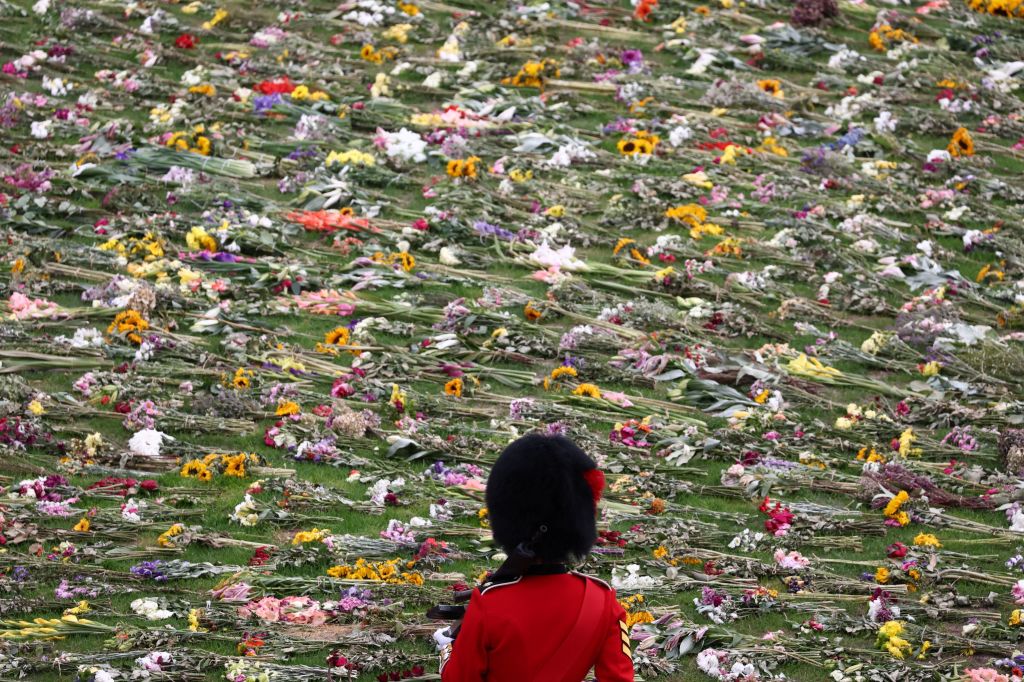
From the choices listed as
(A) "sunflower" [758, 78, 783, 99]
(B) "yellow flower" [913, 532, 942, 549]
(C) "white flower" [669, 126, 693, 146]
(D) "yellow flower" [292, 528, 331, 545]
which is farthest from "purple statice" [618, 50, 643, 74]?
(D) "yellow flower" [292, 528, 331, 545]

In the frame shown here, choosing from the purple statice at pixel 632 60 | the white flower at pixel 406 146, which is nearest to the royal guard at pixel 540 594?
the white flower at pixel 406 146

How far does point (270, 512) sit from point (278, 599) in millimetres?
1110

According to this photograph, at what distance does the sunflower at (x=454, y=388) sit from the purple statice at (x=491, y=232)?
3043 millimetres

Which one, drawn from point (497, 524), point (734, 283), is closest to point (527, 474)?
point (497, 524)

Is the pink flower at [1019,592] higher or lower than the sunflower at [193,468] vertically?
higher

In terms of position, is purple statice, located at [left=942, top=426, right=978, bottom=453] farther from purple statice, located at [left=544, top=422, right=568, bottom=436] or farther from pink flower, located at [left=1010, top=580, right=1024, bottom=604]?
purple statice, located at [left=544, top=422, right=568, bottom=436]

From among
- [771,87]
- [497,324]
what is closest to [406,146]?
[497,324]

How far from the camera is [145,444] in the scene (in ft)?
31.9

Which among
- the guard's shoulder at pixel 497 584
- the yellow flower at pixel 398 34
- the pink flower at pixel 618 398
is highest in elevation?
the guard's shoulder at pixel 497 584

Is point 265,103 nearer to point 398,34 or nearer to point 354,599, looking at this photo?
point 398,34

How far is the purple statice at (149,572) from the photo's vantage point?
815 centimetres

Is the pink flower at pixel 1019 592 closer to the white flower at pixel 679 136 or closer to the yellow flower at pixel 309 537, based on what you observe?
the yellow flower at pixel 309 537

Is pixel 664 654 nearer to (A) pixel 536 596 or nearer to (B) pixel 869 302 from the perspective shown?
(A) pixel 536 596

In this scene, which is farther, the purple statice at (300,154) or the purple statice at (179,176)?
the purple statice at (300,154)
